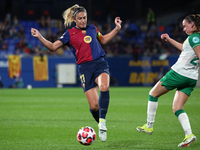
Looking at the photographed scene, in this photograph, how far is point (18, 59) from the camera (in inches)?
1005

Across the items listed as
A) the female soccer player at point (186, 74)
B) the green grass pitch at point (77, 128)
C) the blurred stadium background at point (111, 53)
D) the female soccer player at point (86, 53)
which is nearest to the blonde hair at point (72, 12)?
the female soccer player at point (86, 53)

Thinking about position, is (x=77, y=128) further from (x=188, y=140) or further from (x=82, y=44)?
(x=188, y=140)

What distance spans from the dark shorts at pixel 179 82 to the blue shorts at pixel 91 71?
1.17 meters

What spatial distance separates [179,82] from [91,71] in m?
1.64

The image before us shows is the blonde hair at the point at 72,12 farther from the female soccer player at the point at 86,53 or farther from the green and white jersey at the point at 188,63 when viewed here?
the green and white jersey at the point at 188,63

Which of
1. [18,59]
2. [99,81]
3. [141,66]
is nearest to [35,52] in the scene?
[18,59]

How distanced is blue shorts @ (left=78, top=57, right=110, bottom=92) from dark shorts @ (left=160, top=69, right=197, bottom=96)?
1168mm

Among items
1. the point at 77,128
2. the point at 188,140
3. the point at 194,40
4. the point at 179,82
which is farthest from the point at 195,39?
the point at 77,128

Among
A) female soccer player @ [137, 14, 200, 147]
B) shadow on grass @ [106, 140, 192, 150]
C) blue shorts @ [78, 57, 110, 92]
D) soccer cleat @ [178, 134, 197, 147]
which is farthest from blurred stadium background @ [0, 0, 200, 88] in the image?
soccer cleat @ [178, 134, 197, 147]

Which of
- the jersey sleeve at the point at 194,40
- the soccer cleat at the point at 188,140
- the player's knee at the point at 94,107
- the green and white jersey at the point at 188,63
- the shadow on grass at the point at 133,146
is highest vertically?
the jersey sleeve at the point at 194,40

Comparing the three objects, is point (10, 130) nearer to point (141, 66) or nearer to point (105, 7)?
point (141, 66)

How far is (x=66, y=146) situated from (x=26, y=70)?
65.7 ft

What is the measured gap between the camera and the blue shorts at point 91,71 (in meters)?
6.98

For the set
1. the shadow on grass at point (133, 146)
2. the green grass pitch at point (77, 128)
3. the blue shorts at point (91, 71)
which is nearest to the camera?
the shadow on grass at point (133, 146)
